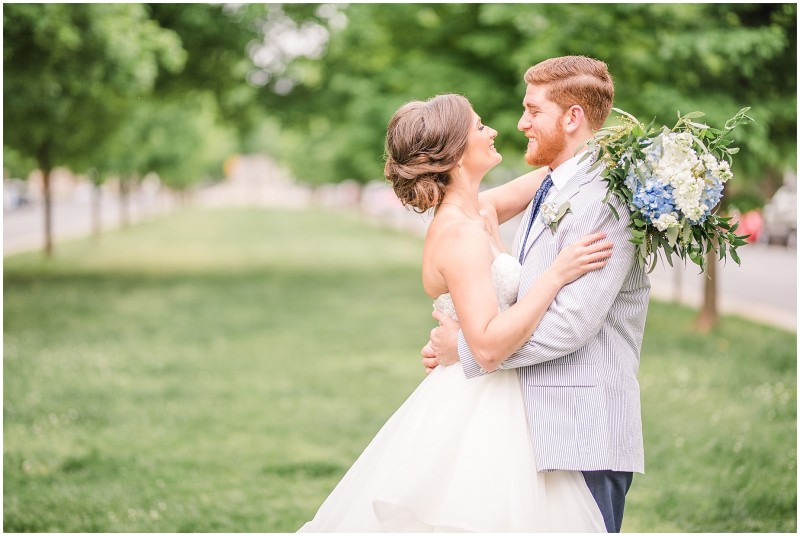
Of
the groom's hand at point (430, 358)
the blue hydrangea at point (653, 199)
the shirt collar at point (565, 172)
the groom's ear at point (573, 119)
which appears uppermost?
the groom's ear at point (573, 119)

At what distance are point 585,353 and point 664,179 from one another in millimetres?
559

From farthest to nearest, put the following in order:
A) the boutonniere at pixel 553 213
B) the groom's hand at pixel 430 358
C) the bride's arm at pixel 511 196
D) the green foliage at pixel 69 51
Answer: the green foliage at pixel 69 51, the bride's arm at pixel 511 196, the groom's hand at pixel 430 358, the boutonniere at pixel 553 213

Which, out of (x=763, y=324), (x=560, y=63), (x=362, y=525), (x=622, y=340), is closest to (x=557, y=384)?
(x=622, y=340)

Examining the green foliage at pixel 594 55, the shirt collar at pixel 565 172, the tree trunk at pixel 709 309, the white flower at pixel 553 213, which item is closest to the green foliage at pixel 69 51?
the green foliage at pixel 594 55

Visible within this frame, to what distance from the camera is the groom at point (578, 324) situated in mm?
2793

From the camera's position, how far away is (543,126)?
120 inches

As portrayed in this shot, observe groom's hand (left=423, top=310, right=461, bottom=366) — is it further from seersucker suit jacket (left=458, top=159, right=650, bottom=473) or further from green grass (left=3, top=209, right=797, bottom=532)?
green grass (left=3, top=209, right=797, bottom=532)

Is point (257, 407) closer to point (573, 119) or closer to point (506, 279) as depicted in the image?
point (506, 279)

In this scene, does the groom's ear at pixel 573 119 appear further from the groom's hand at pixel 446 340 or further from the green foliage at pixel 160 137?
the green foliage at pixel 160 137

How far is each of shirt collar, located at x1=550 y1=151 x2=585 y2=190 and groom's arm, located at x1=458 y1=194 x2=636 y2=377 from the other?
0.17 metres

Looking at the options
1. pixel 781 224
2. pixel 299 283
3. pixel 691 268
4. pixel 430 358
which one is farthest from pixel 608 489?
pixel 781 224

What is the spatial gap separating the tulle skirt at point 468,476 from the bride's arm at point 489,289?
201 millimetres

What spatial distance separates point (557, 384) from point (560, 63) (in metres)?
0.98

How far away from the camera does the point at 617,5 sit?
36.1 feet
